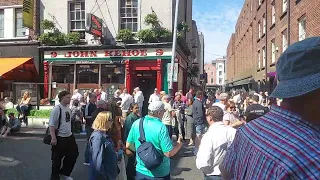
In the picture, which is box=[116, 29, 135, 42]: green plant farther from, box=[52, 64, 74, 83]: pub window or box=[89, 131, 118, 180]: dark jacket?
box=[89, 131, 118, 180]: dark jacket

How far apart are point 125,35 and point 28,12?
18.3ft

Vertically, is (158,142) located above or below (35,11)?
below

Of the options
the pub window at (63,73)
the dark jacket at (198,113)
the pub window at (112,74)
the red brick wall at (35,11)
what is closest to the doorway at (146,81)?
the pub window at (112,74)

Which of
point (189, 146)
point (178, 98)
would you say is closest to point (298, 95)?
point (189, 146)

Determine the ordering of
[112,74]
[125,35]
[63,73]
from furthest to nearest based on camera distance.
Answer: [63,73]
[112,74]
[125,35]

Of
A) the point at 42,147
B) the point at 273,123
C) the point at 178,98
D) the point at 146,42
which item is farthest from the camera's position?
the point at 146,42

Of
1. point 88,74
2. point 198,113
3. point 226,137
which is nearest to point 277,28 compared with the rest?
point 88,74

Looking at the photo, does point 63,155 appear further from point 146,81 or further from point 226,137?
point 146,81

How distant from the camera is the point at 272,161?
1.21 m

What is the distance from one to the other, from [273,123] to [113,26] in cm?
1843

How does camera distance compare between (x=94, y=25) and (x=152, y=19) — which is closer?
(x=94, y=25)

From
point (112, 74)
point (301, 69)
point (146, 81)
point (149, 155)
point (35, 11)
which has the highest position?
point (35, 11)

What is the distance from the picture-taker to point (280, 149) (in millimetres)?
1203

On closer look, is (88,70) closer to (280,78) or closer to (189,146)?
(189,146)
